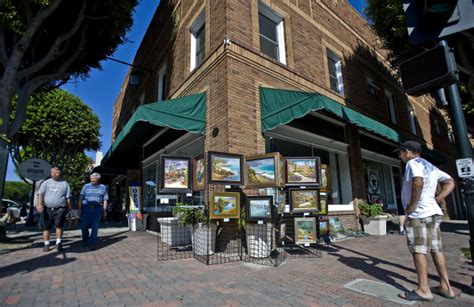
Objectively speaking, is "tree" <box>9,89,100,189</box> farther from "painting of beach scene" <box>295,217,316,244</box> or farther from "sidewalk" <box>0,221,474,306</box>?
"painting of beach scene" <box>295,217,316,244</box>

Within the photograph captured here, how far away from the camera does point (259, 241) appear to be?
5012mm

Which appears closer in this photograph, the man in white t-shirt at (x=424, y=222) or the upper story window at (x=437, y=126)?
the man in white t-shirt at (x=424, y=222)

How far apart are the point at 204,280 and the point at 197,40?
7.62 meters

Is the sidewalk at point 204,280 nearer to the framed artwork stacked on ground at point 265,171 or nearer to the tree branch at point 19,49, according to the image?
the framed artwork stacked on ground at point 265,171

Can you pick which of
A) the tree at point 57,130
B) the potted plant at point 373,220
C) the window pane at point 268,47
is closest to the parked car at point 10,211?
the tree at point 57,130

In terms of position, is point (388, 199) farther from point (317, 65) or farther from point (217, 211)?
point (217, 211)

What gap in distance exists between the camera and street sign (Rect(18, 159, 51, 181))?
7.91 meters

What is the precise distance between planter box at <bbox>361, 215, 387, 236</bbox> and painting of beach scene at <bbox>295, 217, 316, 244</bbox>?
3.92 m

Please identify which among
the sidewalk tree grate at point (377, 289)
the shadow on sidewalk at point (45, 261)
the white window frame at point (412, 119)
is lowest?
the sidewalk tree grate at point (377, 289)

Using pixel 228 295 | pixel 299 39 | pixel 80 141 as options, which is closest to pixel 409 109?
pixel 299 39

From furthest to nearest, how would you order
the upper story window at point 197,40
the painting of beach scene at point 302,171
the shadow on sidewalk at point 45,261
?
the upper story window at point 197,40
the painting of beach scene at point 302,171
the shadow on sidewalk at point 45,261

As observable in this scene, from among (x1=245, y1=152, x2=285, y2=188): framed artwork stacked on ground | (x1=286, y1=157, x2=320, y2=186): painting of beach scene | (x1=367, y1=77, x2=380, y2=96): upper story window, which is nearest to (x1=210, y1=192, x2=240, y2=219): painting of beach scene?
(x1=245, y1=152, x2=285, y2=188): framed artwork stacked on ground

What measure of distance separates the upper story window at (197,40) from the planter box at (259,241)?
5586mm

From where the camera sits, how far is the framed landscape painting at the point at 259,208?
4.88 metres
